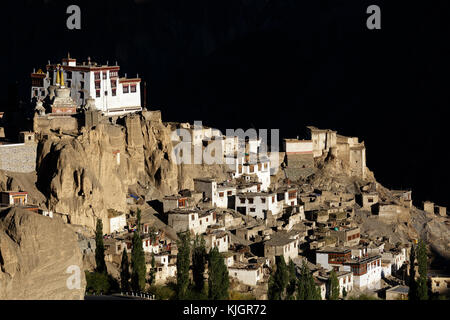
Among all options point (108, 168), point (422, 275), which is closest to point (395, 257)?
point (422, 275)

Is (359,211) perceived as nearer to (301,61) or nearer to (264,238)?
(264,238)

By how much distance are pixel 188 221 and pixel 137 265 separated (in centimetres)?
1130

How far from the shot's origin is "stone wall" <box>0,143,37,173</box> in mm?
78938

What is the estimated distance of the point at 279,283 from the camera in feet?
242

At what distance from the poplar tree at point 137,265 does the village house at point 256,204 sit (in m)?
17.5

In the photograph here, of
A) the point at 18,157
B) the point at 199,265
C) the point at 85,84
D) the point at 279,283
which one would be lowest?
the point at 279,283

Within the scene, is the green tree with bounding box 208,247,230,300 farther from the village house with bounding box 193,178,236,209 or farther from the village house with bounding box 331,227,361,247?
the village house with bounding box 331,227,361,247

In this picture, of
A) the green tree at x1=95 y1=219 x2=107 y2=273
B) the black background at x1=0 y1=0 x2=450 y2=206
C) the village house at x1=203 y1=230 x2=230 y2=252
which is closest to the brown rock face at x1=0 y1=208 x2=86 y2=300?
the green tree at x1=95 y1=219 x2=107 y2=273

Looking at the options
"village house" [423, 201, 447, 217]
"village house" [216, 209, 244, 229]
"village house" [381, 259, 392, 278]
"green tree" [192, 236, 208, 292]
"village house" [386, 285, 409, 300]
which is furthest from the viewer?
"village house" [423, 201, 447, 217]

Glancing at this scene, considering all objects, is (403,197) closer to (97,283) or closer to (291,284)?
(291,284)

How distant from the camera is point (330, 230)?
89562mm

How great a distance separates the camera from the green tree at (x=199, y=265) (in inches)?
2911

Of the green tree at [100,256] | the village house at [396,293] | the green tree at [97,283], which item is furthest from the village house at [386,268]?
the green tree at [97,283]
